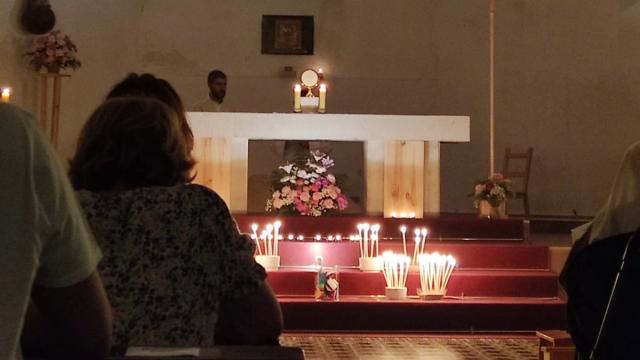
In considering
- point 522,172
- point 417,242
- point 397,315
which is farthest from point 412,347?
point 522,172

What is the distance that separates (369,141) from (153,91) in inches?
186

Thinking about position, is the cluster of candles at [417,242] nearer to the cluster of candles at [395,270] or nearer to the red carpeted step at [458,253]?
the red carpeted step at [458,253]

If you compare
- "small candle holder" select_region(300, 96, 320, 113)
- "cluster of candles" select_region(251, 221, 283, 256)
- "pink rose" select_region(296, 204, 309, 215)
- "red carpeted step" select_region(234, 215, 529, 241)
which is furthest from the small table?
"small candle holder" select_region(300, 96, 320, 113)

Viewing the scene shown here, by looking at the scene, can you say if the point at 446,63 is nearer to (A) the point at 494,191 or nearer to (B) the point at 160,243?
(A) the point at 494,191

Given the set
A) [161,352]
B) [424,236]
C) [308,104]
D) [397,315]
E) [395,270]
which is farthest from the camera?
[308,104]

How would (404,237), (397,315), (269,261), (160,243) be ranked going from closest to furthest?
(160,243) < (397,315) < (269,261) < (404,237)

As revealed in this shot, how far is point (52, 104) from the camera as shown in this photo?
899 centimetres

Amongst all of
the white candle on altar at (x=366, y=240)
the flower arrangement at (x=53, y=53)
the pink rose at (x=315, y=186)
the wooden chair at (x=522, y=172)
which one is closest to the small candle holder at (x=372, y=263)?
the white candle on altar at (x=366, y=240)

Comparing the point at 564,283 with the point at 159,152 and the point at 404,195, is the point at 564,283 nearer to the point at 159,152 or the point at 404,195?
the point at 159,152

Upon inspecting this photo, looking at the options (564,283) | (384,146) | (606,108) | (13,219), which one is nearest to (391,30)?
(606,108)

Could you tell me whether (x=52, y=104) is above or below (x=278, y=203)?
above

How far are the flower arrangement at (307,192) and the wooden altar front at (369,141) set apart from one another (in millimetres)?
333

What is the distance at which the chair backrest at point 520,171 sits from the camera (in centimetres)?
936

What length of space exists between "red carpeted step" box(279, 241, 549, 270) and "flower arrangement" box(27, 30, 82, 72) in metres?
3.46
